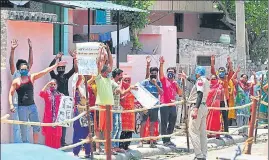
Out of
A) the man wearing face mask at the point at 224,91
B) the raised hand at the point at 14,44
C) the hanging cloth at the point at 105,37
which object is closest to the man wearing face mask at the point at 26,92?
the raised hand at the point at 14,44

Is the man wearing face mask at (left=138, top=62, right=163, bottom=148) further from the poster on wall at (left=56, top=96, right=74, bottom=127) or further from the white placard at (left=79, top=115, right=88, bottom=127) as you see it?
the poster on wall at (left=56, top=96, right=74, bottom=127)

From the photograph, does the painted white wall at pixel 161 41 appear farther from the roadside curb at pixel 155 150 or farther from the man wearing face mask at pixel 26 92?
the man wearing face mask at pixel 26 92

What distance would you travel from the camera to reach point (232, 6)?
1268 inches

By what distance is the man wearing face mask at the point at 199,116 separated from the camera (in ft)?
46.6

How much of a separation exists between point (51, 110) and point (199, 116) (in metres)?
2.78

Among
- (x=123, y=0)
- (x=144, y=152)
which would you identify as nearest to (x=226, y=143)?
(x=144, y=152)

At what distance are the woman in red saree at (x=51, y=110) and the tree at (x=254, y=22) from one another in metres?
17.8

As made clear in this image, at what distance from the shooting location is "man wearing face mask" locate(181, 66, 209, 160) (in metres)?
14.2

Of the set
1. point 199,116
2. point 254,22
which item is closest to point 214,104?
point 199,116

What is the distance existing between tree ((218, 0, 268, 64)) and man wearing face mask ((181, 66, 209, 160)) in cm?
1693

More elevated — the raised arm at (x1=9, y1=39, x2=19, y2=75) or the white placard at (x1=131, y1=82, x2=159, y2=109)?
the raised arm at (x1=9, y1=39, x2=19, y2=75)

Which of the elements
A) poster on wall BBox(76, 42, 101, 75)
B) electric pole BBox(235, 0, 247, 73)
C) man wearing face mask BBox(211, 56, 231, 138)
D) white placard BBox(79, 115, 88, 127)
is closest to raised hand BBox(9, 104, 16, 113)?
poster on wall BBox(76, 42, 101, 75)

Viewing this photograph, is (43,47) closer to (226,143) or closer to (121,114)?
(121,114)

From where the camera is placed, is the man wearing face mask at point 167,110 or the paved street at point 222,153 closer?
the paved street at point 222,153
